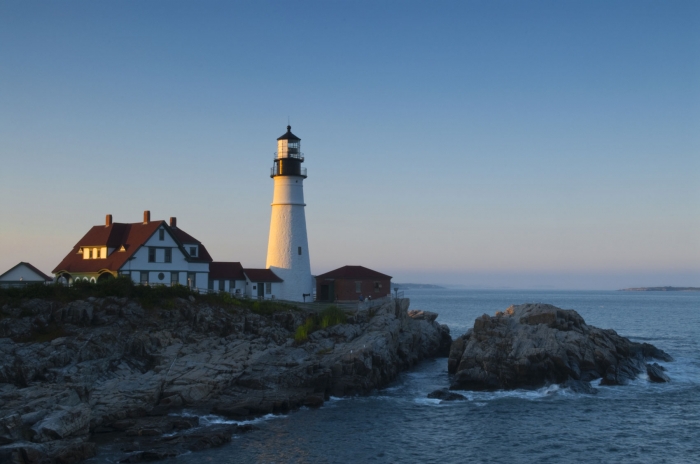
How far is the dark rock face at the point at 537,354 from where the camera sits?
34438 mm

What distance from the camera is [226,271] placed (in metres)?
50.4

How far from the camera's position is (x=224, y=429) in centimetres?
2545

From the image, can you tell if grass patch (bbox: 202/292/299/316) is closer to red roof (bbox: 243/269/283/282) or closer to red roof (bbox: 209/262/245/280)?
red roof (bbox: 243/269/283/282)

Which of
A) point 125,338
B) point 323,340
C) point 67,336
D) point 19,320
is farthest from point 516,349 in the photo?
point 19,320

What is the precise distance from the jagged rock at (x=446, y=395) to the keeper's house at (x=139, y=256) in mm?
21401

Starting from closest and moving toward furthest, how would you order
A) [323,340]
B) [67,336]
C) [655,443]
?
[655,443] → [67,336] → [323,340]

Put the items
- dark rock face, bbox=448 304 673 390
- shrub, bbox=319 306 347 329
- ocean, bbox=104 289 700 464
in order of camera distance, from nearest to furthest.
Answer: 1. ocean, bbox=104 289 700 464
2. dark rock face, bbox=448 304 673 390
3. shrub, bbox=319 306 347 329

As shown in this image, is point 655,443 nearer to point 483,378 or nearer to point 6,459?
point 483,378

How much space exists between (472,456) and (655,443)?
744 cm

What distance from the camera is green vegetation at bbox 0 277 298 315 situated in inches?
1438

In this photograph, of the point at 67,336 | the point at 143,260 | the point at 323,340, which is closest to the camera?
the point at 67,336

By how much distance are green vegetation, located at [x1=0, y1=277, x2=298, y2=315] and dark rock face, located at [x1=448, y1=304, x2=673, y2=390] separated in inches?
534

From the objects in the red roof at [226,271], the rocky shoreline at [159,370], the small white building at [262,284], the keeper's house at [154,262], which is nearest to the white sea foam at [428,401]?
the rocky shoreline at [159,370]

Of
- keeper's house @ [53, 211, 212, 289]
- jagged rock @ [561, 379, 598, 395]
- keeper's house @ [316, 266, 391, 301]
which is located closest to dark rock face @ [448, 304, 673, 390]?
jagged rock @ [561, 379, 598, 395]
